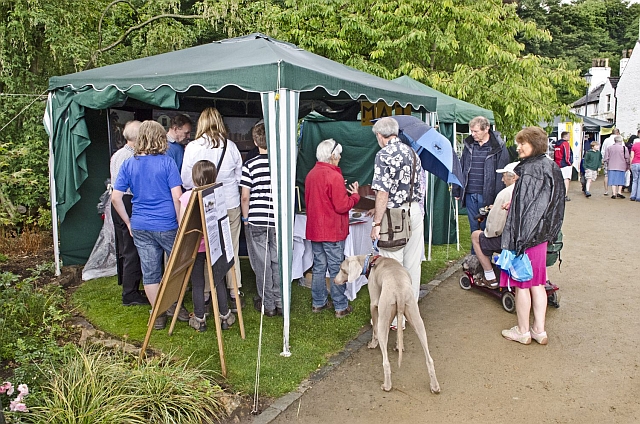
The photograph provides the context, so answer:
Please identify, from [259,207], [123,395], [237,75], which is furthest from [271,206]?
[123,395]

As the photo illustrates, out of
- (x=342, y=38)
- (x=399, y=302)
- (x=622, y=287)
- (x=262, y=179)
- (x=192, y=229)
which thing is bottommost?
(x=622, y=287)

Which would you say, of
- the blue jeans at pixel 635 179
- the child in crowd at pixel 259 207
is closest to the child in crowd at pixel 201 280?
the child in crowd at pixel 259 207

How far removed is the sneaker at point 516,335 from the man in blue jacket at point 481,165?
1519mm

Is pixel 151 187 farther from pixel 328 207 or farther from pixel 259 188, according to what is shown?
pixel 328 207

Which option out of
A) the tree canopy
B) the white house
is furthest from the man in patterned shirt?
the white house

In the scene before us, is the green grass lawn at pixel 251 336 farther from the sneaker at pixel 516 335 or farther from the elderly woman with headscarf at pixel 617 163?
the elderly woman with headscarf at pixel 617 163

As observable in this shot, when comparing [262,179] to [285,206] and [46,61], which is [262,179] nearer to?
[285,206]

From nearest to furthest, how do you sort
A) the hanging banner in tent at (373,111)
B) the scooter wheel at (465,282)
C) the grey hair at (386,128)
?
the grey hair at (386,128) → the scooter wheel at (465,282) → the hanging banner in tent at (373,111)

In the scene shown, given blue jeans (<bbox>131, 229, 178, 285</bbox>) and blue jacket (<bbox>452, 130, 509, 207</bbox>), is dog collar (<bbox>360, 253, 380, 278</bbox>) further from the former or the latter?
blue jacket (<bbox>452, 130, 509, 207</bbox>)

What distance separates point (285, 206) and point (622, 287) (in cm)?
470

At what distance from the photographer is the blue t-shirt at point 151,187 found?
14.4 feet

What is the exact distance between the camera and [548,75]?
483 inches

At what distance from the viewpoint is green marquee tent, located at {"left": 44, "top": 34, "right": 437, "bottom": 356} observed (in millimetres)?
4223

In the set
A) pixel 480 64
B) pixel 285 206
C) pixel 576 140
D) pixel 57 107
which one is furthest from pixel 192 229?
pixel 576 140
